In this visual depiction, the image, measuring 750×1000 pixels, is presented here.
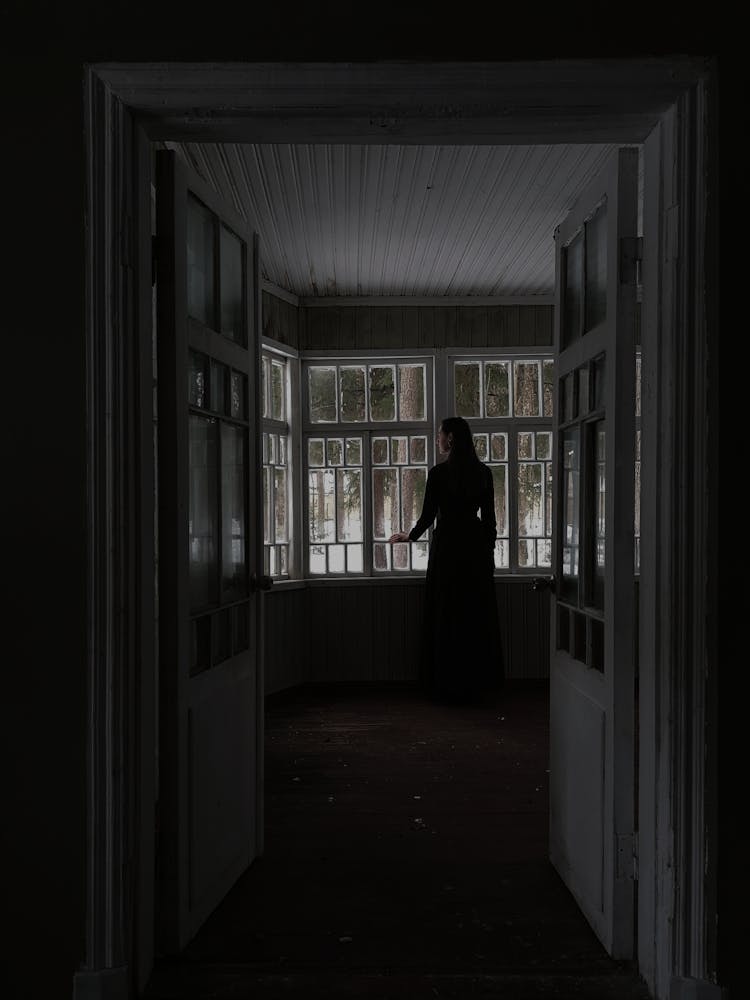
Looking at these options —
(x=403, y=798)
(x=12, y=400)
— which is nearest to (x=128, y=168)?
(x=12, y=400)

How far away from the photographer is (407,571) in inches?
241

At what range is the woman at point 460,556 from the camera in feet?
17.1

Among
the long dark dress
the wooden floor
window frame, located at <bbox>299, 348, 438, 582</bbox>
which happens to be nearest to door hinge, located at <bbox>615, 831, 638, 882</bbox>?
the wooden floor

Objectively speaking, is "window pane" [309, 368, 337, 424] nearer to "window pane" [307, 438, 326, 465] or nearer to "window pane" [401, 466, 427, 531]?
"window pane" [307, 438, 326, 465]

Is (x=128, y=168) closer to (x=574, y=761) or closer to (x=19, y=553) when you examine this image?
(x=19, y=553)

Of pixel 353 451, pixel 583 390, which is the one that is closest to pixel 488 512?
pixel 353 451

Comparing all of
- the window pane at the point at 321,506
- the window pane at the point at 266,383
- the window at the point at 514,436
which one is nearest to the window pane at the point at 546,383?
the window at the point at 514,436

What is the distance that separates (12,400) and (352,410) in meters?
4.25

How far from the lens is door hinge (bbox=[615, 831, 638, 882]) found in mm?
2154

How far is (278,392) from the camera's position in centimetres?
592

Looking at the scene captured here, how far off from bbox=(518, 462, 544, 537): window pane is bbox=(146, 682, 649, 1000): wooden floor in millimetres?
1965

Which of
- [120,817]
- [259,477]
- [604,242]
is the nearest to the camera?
[120,817]

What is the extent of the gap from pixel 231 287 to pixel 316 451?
11.1 ft

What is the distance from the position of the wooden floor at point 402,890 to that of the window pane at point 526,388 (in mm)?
2636
